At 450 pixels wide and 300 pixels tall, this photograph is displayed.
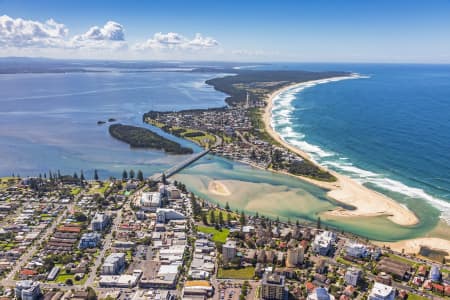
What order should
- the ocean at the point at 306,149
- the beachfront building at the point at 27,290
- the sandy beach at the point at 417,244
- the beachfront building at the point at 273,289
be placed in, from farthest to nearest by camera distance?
the ocean at the point at 306,149, the sandy beach at the point at 417,244, the beachfront building at the point at 273,289, the beachfront building at the point at 27,290

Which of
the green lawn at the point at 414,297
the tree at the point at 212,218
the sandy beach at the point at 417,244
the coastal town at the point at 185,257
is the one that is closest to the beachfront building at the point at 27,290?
the coastal town at the point at 185,257

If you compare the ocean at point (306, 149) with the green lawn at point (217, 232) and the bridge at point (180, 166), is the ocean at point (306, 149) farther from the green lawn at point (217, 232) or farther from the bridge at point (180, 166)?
the green lawn at point (217, 232)

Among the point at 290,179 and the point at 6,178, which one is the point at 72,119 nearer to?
the point at 6,178

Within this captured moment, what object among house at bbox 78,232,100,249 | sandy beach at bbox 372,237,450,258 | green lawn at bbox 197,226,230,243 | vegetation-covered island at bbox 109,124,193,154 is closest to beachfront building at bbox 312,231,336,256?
sandy beach at bbox 372,237,450,258

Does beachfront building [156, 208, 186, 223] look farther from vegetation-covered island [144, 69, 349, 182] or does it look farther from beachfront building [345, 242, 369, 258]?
vegetation-covered island [144, 69, 349, 182]

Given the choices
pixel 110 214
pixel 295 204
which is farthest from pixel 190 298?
pixel 295 204

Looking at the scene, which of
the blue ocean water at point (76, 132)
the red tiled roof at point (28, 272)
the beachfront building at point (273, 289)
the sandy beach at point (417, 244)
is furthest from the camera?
the blue ocean water at point (76, 132)

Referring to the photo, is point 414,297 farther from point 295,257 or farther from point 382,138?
point 382,138
